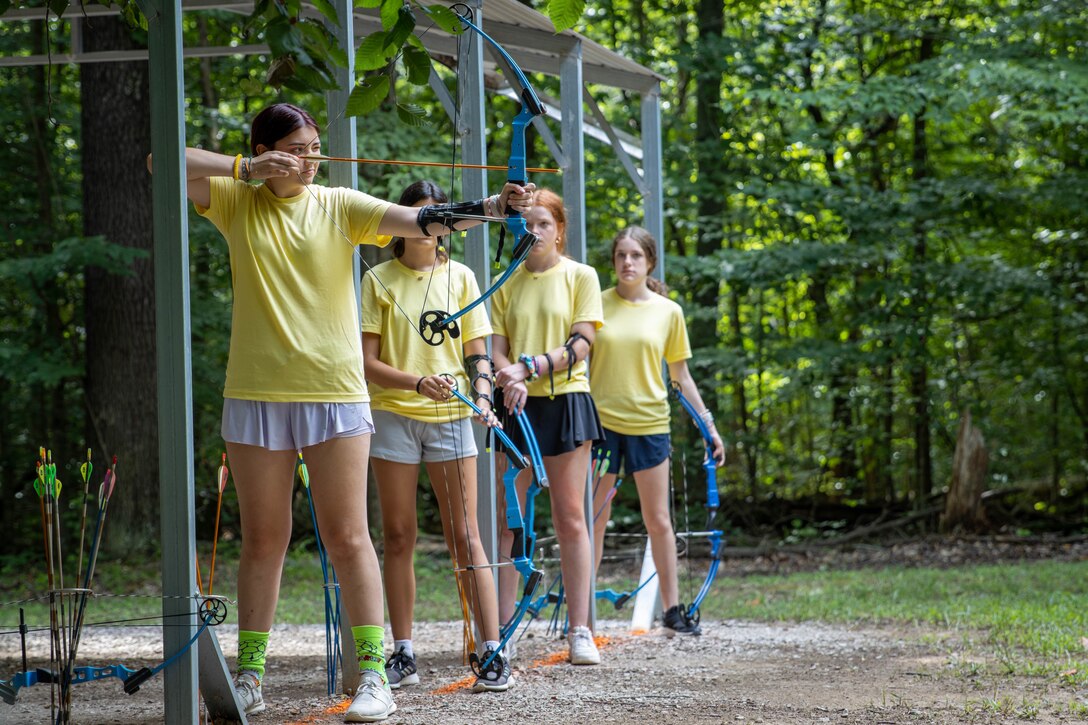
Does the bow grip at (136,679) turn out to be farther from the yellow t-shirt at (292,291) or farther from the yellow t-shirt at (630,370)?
the yellow t-shirt at (630,370)

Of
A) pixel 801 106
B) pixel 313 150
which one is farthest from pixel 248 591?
pixel 801 106

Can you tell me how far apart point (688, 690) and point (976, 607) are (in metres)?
2.71

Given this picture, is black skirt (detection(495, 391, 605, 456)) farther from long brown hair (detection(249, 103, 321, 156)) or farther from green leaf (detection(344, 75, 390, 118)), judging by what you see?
green leaf (detection(344, 75, 390, 118))

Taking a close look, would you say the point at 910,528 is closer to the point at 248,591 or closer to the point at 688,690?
the point at 688,690

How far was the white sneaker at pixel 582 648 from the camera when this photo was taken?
4.15m

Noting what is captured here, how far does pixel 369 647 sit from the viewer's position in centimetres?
302

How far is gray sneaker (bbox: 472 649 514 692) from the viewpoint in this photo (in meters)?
3.57

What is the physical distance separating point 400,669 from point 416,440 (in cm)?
73

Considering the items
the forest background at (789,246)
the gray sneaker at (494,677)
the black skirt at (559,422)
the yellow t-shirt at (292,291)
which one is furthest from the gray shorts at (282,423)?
the forest background at (789,246)

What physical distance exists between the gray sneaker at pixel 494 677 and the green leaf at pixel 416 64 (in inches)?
74.2

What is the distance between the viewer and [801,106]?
9.53m

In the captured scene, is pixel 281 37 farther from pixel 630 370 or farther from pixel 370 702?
pixel 630 370

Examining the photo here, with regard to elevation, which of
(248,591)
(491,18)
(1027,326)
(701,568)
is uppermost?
(491,18)

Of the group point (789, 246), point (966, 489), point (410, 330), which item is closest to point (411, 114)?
point (410, 330)
